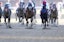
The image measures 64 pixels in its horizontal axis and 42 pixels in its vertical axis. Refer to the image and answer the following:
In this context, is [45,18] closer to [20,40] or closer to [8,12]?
[8,12]

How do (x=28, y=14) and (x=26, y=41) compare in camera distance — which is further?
(x=28, y=14)

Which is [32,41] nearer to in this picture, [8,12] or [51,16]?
[8,12]

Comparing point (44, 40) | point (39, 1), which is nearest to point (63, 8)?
point (39, 1)

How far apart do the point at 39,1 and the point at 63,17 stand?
6.24 metres

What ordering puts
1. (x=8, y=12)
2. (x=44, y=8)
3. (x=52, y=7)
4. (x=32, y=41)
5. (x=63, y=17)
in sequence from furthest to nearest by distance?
(x=63, y=17)
(x=52, y=7)
(x=8, y=12)
(x=44, y=8)
(x=32, y=41)

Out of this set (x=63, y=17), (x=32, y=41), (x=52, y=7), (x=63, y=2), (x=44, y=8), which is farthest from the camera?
(x=63, y=2)

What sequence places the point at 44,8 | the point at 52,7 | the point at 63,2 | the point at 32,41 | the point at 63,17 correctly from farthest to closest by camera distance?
the point at 63,2 → the point at 63,17 → the point at 52,7 → the point at 44,8 → the point at 32,41

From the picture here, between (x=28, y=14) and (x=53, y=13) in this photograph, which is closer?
(x=28, y=14)

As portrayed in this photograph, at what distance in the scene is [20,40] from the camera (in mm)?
14555

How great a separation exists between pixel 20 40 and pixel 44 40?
109 cm

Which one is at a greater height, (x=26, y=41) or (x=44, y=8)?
(x=44, y=8)

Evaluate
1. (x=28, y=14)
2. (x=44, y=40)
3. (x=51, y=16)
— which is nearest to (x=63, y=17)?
(x=51, y=16)

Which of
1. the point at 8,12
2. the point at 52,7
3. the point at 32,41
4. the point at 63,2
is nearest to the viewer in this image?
the point at 32,41

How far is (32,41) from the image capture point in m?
14.2
